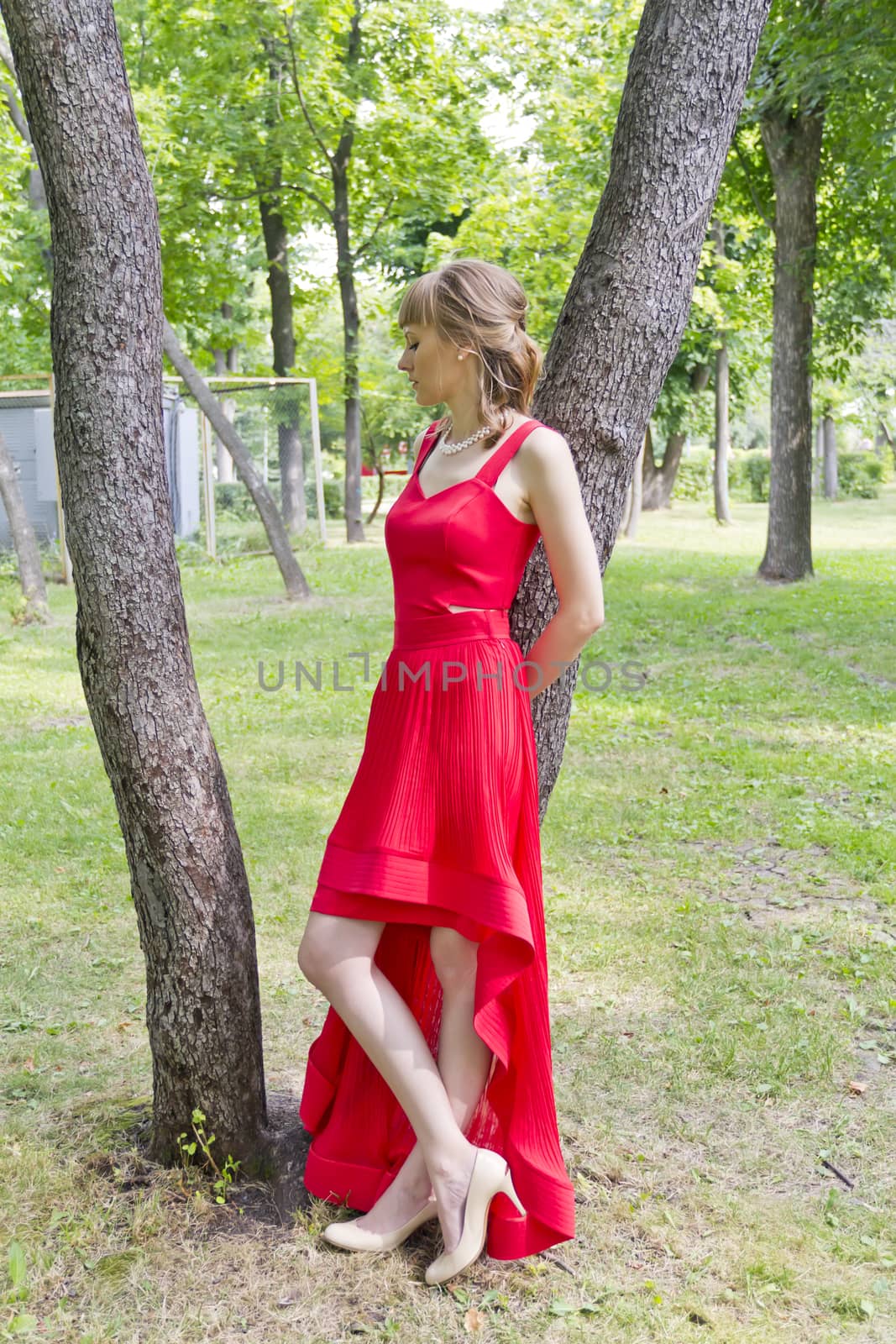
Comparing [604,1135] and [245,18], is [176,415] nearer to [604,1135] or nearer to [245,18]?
[245,18]

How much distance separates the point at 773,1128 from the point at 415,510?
1.98 metres

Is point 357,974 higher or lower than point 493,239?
lower

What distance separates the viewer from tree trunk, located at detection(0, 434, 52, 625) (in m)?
11.8

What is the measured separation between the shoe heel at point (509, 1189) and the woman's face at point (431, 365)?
169 centimetres

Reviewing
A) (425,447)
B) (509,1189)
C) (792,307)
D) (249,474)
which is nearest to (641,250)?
(425,447)

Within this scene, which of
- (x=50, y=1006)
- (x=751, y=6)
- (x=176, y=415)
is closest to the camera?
(x=751, y=6)

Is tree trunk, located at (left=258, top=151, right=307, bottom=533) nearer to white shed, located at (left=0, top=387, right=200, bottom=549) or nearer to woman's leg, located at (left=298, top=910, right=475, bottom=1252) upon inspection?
white shed, located at (left=0, top=387, right=200, bottom=549)

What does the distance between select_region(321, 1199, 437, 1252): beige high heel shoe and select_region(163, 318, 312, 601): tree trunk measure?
10.5 metres

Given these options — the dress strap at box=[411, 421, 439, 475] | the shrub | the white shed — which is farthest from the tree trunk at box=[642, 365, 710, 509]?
the dress strap at box=[411, 421, 439, 475]

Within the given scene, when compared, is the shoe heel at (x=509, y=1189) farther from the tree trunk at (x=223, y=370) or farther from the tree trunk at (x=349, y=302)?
the tree trunk at (x=223, y=370)

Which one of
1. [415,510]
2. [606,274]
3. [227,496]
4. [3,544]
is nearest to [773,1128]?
[415,510]

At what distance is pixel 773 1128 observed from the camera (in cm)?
325

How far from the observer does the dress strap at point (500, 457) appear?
8.20 ft

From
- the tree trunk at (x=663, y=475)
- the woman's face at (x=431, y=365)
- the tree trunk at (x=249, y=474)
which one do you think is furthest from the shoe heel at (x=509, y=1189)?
A: the tree trunk at (x=663, y=475)
